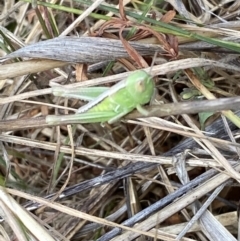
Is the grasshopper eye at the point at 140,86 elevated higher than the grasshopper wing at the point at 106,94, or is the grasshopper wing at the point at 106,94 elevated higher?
the grasshopper eye at the point at 140,86

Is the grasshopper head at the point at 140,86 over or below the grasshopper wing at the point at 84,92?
over

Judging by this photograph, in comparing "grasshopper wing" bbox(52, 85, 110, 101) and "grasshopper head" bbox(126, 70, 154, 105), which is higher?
"grasshopper head" bbox(126, 70, 154, 105)

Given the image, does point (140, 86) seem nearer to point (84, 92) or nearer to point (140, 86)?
point (140, 86)

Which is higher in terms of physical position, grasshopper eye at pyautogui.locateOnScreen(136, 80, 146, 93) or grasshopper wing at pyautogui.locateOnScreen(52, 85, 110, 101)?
grasshopper eye at pyautogui.locateOnScreen(136, 80, 146, 93)

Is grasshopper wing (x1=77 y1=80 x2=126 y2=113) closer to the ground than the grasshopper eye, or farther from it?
closer to the ground

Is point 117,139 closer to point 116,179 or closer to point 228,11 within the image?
point 116,179

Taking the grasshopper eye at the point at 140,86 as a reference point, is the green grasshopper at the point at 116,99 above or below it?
below
